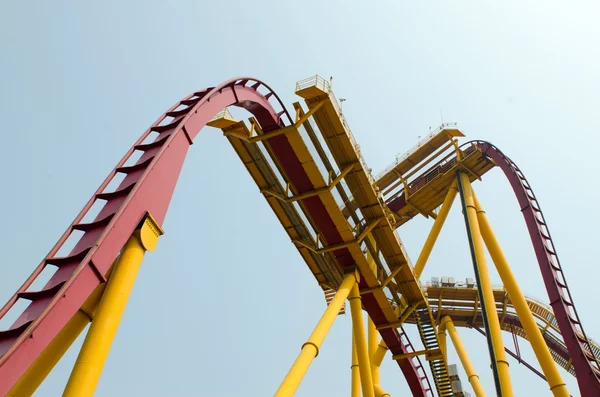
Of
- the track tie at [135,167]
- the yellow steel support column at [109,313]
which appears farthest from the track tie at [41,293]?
the track tie at [135,167]

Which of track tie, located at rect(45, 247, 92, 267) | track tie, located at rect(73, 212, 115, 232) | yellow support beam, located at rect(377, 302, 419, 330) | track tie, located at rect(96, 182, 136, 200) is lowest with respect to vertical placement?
track tie, located at rect(45, 247, 92, 267)

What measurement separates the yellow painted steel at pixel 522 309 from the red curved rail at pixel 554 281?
89 cm

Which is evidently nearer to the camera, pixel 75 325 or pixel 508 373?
pixel 75 325

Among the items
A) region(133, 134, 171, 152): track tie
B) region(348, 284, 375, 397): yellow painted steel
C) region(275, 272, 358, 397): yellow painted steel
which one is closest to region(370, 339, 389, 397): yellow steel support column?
region(348, 284, 375, 397): yellow painted steel

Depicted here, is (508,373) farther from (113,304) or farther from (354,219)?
(113,304)

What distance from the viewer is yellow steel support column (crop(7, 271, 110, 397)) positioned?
24.2 ft

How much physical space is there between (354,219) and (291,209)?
2.02 m

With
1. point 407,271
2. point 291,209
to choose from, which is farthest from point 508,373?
point 291,209

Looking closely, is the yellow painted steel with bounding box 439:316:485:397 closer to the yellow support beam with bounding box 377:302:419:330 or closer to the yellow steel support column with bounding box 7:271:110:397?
the yellow support beam with bounding box 377:302:419:330

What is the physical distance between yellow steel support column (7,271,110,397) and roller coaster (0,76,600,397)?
18 mm

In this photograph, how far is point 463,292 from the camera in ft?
91.4

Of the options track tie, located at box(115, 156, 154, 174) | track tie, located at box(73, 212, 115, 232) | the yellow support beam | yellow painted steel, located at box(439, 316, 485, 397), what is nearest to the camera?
track tie, located at box(73, 212, 115, 232)

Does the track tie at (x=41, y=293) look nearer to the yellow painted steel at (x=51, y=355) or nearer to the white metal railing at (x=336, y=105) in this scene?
the yellow painted steel at (x=51, y=355)

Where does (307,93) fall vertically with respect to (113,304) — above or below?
above
